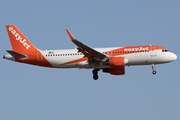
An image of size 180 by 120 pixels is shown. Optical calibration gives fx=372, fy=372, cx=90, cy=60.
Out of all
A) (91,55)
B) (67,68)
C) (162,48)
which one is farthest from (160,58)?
(67,68)

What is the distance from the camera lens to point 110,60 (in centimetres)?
5516

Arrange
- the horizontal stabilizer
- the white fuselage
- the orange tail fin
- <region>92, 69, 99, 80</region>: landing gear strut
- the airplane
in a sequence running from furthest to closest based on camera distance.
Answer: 1. the orange tail fin
2. <region>92, 69, 99, 80</region>: landing gear strut
3. the horizontal stabilizer
4. the white fuselage
5. the airplane

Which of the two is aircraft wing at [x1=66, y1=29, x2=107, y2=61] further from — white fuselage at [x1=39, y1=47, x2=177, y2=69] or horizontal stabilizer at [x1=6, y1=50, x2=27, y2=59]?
horizontal stabilizer at [x1=6, y1=50, x2=27, y2=59]

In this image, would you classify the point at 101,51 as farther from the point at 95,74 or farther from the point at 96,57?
the point at 95,74

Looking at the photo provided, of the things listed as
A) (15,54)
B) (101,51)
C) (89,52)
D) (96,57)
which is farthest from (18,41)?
(101,51)

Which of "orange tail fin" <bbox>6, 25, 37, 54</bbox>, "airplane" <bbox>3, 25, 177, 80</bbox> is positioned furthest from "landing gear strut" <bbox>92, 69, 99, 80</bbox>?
"orange tail fin" <bbox>6, 25, 37, 54</bbox>

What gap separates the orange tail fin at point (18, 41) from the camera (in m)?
59.0

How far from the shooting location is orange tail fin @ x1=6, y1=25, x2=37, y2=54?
59.0 meters

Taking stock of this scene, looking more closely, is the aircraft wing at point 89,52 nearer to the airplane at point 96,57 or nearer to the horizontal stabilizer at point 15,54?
the airplane at point 96,57

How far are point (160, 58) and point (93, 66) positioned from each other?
403 inches

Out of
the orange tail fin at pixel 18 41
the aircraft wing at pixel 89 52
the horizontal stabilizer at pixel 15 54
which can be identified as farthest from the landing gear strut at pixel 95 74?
the horizontal stabilizer at pixel 15 54

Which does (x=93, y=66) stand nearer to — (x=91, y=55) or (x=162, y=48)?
(x=91, y=55)

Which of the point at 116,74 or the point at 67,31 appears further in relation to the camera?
the point at 116,74

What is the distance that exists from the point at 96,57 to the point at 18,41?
528 inches
